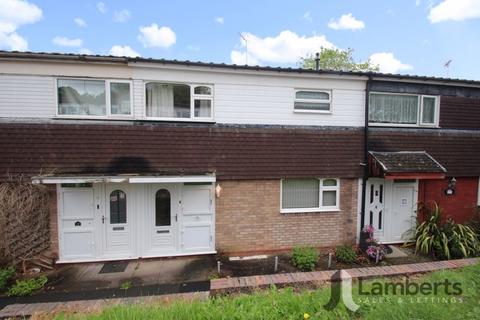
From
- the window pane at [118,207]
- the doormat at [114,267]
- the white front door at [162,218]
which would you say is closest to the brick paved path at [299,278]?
the white front door at [162,218]

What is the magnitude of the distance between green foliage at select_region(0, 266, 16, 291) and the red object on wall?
11172mm

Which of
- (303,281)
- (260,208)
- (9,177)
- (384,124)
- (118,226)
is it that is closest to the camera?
(303,281)

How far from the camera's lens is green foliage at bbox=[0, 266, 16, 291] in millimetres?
5707

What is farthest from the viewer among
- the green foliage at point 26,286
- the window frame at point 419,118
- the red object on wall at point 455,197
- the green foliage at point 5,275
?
the red object on wall at point 455,197

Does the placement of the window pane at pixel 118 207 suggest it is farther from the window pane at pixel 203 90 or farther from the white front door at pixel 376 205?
the white front door at pixel 376 205

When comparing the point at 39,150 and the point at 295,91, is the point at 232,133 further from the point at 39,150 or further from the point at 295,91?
the point at 39,150

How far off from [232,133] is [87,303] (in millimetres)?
4884

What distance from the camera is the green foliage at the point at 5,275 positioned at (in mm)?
5707

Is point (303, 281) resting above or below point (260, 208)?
below

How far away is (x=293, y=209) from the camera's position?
25.7 ft

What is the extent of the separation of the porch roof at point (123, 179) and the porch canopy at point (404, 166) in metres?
4.59

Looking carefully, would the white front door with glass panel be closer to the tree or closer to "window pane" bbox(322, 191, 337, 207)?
"window pane" bbox(322, 191, 337, 207)

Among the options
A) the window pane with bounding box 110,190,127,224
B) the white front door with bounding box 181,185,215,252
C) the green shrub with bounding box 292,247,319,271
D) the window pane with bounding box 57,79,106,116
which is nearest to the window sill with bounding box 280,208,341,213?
the green shrub with bounding box 292,247,319,271

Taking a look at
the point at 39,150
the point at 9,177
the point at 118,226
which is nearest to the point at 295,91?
the point at 118,226
